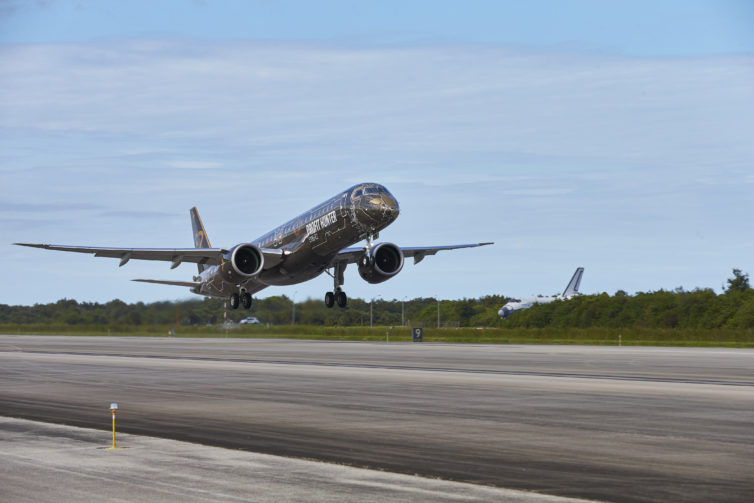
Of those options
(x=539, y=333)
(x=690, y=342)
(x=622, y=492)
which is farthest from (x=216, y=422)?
(x=539, y=333)

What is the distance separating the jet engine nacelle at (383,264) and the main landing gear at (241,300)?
1184 centimetres

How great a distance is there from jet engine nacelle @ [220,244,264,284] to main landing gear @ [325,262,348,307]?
6102mm

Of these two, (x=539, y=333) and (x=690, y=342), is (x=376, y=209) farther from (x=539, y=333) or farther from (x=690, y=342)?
(x=539, y=333)

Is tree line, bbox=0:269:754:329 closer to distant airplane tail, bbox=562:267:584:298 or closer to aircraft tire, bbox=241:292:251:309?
aircraft tire, bbox=241:292:251:309

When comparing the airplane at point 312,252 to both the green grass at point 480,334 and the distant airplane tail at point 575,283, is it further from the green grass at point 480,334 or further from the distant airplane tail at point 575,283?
the distant airplane tail at point 575,283

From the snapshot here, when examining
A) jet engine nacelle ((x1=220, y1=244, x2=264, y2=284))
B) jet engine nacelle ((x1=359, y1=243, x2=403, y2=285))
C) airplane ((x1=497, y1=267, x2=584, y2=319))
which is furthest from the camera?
airplane ((x1=497, y1=267, x2=584, y2=319))

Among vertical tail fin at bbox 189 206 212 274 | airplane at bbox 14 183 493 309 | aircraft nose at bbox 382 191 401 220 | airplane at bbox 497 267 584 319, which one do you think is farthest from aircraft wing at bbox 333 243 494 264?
airplane at bbox 497 267 584 319

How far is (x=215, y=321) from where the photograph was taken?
331ft

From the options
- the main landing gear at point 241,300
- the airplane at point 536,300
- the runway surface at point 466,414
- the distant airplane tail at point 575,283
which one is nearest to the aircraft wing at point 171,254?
the main landing gear at point 241,300

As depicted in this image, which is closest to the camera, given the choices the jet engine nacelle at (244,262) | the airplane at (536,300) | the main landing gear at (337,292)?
the jet engine nacelle at (244,262)

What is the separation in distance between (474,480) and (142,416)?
35.7 ft

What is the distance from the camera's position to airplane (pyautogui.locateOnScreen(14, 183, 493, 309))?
50.0 meters

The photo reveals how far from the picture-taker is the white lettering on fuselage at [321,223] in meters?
52.1

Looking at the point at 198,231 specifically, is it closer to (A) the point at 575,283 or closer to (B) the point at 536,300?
(B) the point at 536,300
